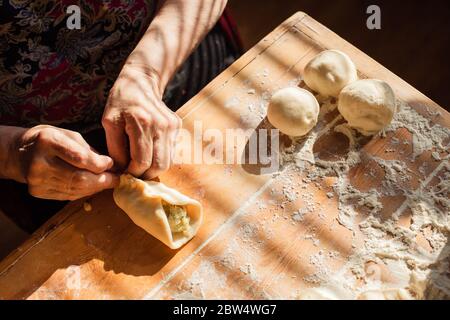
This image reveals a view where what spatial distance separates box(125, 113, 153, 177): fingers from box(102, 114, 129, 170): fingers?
27 mm

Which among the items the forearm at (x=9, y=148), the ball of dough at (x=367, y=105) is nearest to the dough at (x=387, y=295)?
the ball of dough at (x=367, y=105)

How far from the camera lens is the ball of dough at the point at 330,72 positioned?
1.32 metres

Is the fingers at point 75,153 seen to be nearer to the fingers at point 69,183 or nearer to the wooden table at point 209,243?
the fingers at point 69,183

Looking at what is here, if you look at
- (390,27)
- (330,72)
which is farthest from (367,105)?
(390,27)

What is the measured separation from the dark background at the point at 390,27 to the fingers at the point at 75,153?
1.43 m

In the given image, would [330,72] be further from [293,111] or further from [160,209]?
A: [160,209]

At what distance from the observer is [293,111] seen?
1261 millimetres

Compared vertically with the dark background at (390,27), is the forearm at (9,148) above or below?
above

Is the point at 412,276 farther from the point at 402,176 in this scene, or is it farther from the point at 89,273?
the point at 89,273

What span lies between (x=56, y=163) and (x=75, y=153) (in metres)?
0.06

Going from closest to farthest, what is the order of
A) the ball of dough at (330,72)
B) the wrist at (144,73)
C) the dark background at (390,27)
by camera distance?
the wrist at (144,73), the ball of dough at (330,72), the dark background at (390,27)

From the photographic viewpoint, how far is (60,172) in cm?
109

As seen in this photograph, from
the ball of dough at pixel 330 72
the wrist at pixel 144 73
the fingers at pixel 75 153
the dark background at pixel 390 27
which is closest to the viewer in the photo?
the fingers at pixel 75 153

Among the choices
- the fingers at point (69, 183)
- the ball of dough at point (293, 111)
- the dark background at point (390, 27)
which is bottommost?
the dark background at point (390, 27)
